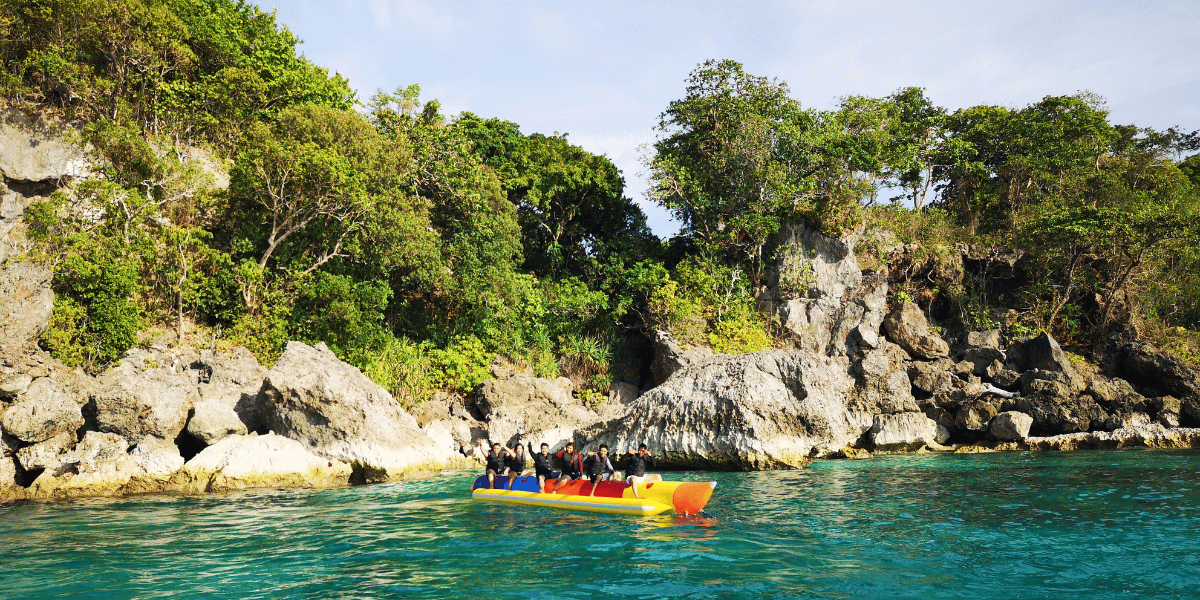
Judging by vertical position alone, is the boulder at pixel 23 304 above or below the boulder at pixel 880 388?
above

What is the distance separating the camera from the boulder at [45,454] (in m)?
16.0

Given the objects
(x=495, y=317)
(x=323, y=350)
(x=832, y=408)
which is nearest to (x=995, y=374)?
(x=832, y=408)

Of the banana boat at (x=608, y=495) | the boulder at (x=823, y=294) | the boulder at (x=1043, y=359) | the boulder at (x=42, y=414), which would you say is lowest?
the banana boat at (x=608, y=495)

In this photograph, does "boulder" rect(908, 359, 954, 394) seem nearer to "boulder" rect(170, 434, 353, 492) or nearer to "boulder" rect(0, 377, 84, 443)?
"boulder" rect(170, 434, 353, 492)

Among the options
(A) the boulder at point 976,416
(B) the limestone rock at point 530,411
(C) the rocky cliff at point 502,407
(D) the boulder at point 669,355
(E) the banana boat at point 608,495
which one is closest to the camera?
(E) the banana boat at point 608,495

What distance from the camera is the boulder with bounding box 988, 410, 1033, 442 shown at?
2259cm

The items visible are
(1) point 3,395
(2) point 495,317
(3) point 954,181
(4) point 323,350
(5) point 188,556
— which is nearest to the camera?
(5) point 188,556

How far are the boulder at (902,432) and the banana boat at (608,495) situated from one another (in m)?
12.1

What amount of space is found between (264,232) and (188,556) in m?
15.9

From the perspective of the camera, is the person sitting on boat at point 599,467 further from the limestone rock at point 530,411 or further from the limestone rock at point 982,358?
the limestone rock at point 982,358

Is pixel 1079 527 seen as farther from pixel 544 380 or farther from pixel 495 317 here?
pixel 495 317

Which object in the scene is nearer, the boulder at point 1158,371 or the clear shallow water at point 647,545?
the clear shallow water at point 647,545

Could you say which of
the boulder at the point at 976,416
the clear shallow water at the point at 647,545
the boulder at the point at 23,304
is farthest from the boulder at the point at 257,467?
the boulder at the point at 976,416

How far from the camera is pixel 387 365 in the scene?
22812mm
